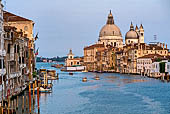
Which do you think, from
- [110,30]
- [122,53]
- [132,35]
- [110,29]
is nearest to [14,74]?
[122,53]

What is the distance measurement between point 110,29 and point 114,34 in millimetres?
1800

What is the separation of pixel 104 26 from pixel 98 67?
62.3 feet

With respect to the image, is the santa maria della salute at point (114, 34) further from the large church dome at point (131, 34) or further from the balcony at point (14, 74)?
the balcony at point (14, 74)

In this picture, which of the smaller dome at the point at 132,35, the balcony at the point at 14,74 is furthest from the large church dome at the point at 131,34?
the balcony at the point at 14,74

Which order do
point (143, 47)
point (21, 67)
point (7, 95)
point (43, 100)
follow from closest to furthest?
1. point (7, 95)
2. point (43, 100)
3. point (21, 67)
4. point (143, 47)

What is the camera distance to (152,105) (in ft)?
86.0

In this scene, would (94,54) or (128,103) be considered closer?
(128,103)

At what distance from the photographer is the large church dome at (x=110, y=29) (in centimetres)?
11340

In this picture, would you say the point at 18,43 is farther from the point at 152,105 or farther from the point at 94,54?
the point at 94,54

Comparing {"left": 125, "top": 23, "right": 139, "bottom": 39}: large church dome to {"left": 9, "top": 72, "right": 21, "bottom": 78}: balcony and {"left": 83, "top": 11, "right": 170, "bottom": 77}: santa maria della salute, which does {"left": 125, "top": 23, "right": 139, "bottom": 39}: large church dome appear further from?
{"left": 9, "top": 72, "right": 21, "bottom": 78}: balcony

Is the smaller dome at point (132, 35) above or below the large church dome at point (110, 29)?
below

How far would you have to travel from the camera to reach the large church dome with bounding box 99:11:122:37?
372ft

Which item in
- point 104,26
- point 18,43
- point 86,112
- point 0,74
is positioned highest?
point 104,26

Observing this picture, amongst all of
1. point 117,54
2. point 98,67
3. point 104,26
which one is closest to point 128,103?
point 117,54
